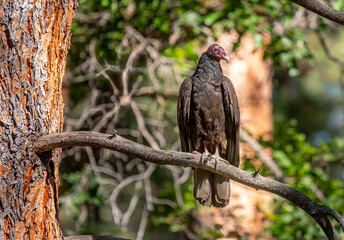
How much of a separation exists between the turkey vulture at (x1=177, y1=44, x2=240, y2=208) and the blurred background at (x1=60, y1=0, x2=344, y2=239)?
779mm

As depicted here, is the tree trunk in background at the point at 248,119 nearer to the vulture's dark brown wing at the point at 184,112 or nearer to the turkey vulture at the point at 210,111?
the turkey vulture at the point at 210,111

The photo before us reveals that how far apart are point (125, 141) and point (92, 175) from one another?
2.80 m

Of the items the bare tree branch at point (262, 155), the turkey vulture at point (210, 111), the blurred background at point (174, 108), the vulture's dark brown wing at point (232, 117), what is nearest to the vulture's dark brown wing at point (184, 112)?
the turkey vulture at point (210, 111)

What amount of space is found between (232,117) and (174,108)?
159 centimetres

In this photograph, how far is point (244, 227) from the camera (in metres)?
5.05

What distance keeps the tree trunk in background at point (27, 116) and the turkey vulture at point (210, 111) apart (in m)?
1.39

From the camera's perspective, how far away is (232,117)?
11.7ft

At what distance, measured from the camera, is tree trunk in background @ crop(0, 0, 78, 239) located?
2279 millimetres

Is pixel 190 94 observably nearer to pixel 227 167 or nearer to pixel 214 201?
pixel 214 201


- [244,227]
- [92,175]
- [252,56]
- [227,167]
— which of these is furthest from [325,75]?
[227,167]

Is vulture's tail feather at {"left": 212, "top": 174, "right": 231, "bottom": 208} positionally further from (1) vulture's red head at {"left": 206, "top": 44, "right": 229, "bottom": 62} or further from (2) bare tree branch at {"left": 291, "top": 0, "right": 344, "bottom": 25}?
(2) bare tree branch at {"left": 291, "top": 0, "right": 344, "bottom": 25}

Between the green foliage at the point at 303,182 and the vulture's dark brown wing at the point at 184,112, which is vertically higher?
the vulture's dark brown wing at the point at 184,112

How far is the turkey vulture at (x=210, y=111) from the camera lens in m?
3.59

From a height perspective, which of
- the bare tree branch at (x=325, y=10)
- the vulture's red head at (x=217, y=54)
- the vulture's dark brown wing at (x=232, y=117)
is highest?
the bare tree branch at (x=325, y=10)
